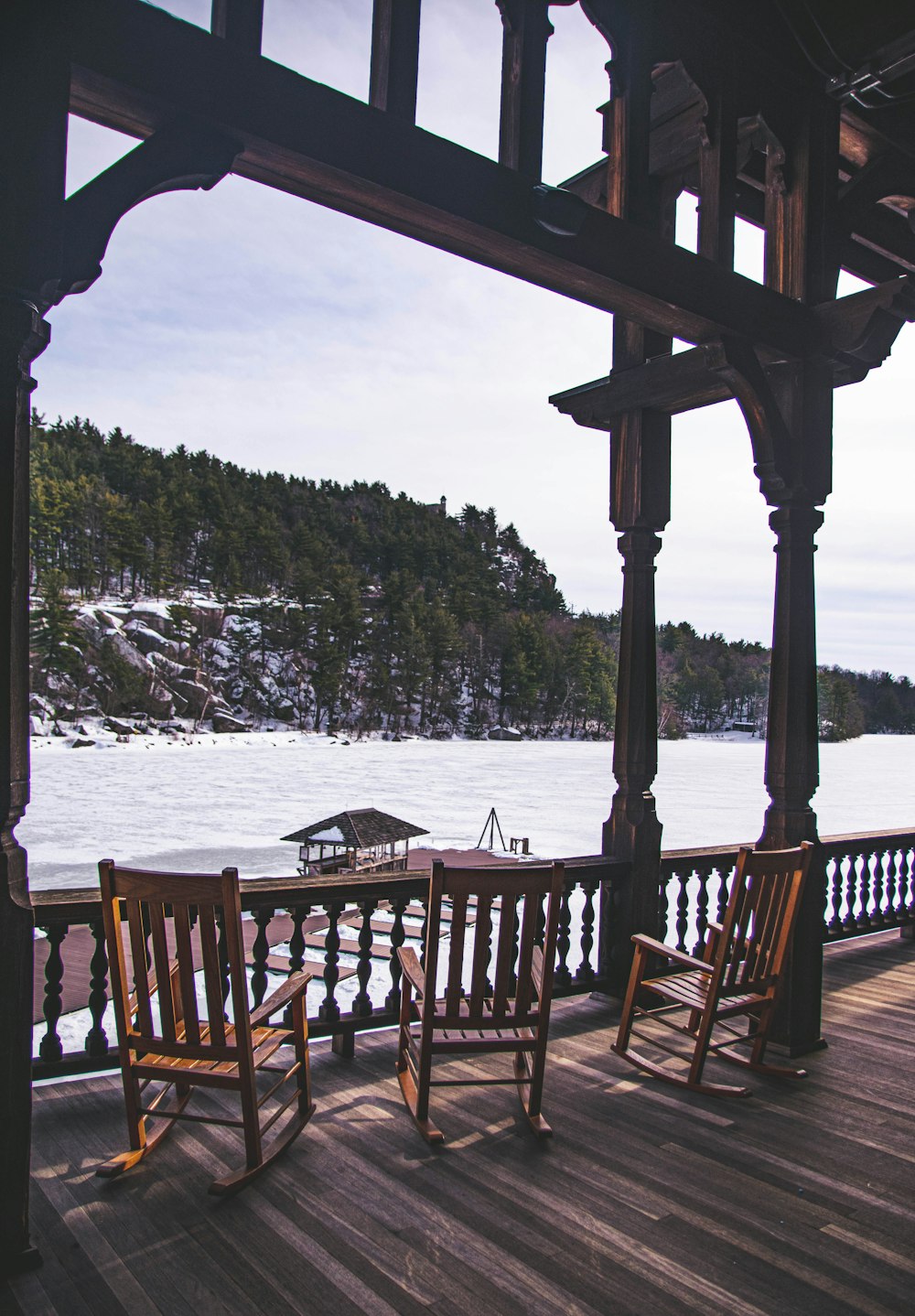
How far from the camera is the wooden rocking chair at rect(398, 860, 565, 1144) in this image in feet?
8.23

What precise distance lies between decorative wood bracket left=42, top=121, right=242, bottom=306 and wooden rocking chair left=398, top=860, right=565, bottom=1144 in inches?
68.2

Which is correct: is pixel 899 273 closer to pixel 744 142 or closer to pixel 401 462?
pixel 744 142

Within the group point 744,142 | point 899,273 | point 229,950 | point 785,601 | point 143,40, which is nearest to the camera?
point 143,40

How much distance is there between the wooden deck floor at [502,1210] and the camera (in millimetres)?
1906

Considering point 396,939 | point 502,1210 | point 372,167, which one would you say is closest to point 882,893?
point 396,939

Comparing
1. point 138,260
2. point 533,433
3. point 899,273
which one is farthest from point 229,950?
point 138,260

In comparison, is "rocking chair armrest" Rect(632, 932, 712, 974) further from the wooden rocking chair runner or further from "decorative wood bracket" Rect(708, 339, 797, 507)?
"decorative wood bracket" Rect(708, 339, 797, 507)

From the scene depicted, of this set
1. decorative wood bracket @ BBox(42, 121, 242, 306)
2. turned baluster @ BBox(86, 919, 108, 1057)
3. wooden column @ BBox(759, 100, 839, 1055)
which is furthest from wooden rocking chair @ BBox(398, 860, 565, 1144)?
decorative wood bracket @ BBox(42, 121, 242, 306)

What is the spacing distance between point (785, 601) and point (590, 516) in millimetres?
109096

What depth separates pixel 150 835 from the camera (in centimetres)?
2089

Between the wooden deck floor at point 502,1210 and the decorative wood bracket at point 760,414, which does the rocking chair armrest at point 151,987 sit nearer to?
the wooden deck floor at point 502,1210

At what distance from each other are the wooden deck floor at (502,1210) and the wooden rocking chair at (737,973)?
15cm

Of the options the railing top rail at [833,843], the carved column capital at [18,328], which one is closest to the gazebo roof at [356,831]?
the railing top rail at [833,843]

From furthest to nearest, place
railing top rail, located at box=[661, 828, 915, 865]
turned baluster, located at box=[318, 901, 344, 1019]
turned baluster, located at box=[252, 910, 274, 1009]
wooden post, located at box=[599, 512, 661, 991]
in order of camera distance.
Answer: railing top rail, located at box=[661, 828, 915, 865], wooden post, located at box=[599, 512, 661, 991], turned baluster, located at box=[318, 901, 344, 1019], turned baluster, located at box=[252, 910, 274, 1009]
